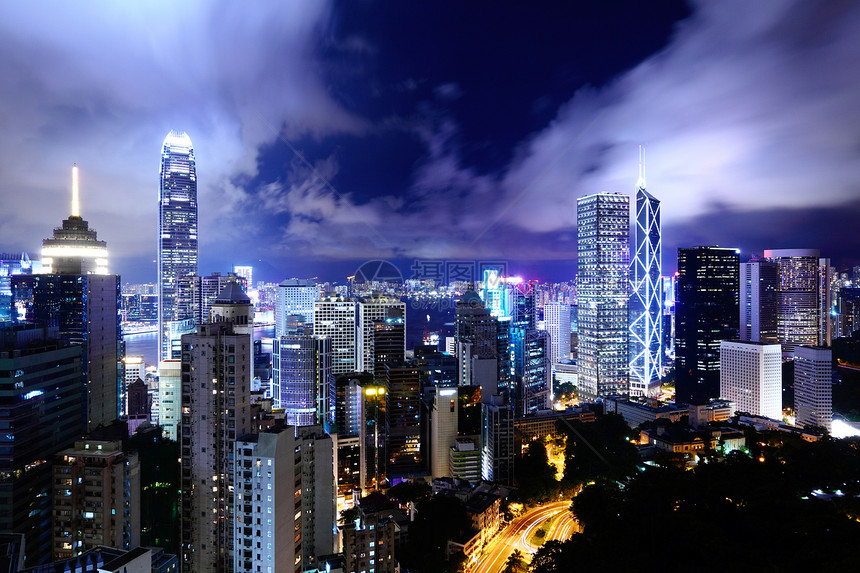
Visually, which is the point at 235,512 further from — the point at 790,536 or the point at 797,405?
the point at 797,405

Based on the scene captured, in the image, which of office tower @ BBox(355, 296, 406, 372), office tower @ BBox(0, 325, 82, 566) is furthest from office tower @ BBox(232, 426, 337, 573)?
office tower @ BBox(355, 296, 406, 372)

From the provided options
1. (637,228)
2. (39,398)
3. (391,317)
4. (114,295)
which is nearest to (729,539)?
(39,398)

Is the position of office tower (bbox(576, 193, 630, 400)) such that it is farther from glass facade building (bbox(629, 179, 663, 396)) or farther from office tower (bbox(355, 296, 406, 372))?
office tower (bbox(355, 296, 406, 372))

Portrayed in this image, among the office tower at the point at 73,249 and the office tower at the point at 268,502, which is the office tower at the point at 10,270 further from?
the office tower at the point at 268,502

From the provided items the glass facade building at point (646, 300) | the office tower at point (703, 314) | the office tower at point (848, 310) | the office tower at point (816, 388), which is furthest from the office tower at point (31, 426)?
the office tower at point (848, 310)

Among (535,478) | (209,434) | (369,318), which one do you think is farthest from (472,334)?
(209,434)

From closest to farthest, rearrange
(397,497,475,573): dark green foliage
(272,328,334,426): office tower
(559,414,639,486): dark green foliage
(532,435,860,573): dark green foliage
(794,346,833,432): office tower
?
(532,435,860,573): dark green foliage
(397,497,475,573): dark green foliage
(559,414,639,486): dark green foliage
(272,328,334,426): office tower
(794,346,833,432): office tower
